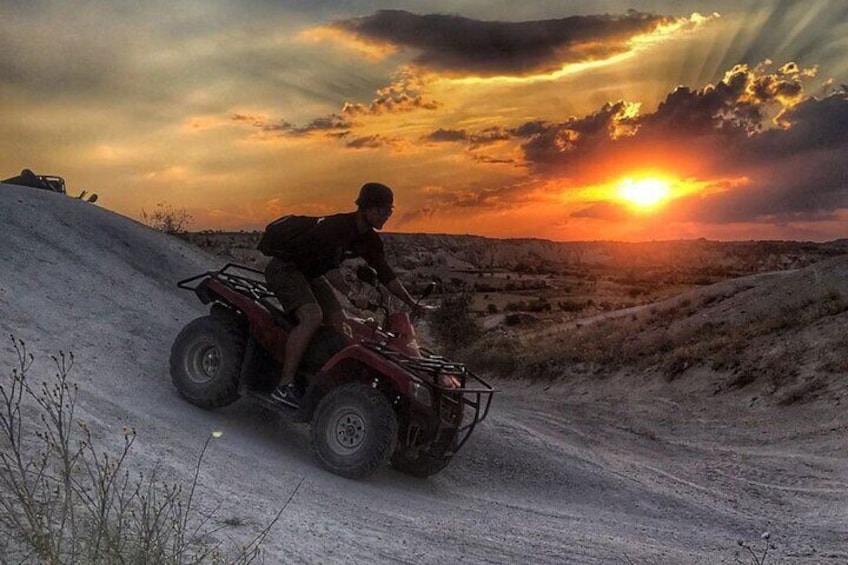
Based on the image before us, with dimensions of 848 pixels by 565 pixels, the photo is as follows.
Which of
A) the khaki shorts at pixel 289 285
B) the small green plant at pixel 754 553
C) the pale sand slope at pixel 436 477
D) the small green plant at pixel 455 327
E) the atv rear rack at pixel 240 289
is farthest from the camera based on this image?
the small green plant at pixel 455 327

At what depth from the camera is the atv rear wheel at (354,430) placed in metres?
7.65

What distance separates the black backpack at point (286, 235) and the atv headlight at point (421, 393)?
209 cm

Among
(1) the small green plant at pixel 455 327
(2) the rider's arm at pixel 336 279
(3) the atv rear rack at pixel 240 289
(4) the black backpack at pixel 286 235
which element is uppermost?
(1) the small green plant at pixel 455 327

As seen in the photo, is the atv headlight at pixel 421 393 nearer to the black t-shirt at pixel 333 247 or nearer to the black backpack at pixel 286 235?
the black t-shirt at pixel 333 247

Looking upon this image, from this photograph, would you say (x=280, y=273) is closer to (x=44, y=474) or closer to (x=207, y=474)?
(x=207, y=474)

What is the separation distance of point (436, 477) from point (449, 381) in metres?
1.54

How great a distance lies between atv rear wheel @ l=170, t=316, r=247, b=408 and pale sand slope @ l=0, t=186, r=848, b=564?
0.77 feet

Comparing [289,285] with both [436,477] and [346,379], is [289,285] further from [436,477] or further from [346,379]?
[436,477]

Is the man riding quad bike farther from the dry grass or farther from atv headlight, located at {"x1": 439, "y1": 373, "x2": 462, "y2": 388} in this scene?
the dry grass

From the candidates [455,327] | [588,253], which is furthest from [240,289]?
[588,253]

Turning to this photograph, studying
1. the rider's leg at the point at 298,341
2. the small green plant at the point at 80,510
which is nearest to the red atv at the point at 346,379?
the rider's leg at the point at 298,341

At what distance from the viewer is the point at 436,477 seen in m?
9.40

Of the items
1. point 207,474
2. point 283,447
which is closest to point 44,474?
point 207,474

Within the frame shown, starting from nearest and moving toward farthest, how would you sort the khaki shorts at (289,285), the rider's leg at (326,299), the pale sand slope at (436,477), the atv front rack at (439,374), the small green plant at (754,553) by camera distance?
the pale sand slope at (436,477)
the small green plant at (754,553)
the atv front rack at (439,374)
the khaki shorts at (289,285)
the rider's leg at (326,299)
